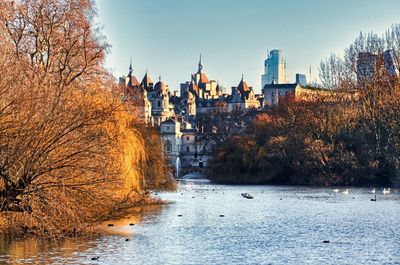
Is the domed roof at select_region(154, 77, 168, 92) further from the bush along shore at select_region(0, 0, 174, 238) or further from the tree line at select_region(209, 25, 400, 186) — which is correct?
the bush along shore at select_region(0, 0, 174, 238)

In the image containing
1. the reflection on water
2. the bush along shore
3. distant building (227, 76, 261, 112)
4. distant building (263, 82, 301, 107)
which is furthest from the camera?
distant building (227, 76, 261, 112)

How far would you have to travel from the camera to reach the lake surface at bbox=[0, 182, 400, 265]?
63.7 feet

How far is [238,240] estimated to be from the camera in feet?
75.8

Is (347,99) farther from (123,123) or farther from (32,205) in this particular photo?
(32,205)

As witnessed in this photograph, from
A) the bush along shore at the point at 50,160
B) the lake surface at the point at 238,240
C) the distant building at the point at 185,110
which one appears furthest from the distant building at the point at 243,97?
the bush along shore at the point at 50,160

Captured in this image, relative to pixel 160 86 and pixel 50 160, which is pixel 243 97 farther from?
pixel 50 160

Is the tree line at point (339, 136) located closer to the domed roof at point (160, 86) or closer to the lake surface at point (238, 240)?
the lake surface at point (238, 240)

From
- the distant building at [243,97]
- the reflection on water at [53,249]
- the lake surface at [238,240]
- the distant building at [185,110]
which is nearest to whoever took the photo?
the reflection on water at [53,249]

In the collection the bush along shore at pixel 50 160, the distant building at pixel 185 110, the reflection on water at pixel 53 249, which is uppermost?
the distant building at pixel 185 110

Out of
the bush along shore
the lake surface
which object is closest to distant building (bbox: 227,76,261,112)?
the lake surface

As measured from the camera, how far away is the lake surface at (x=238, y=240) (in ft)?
63.7

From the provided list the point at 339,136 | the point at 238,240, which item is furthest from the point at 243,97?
the point at 238,240

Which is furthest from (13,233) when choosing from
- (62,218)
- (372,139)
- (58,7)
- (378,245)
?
(372,139)

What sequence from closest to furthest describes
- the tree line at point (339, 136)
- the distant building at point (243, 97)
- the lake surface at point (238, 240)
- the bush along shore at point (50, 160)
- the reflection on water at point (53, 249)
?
the reflection on water at point (53, 249), the lake surface at point (238, 240), the bush along shore at point (50, 160), the tree line at point (339, 136), the distant building at point (243, 97)
